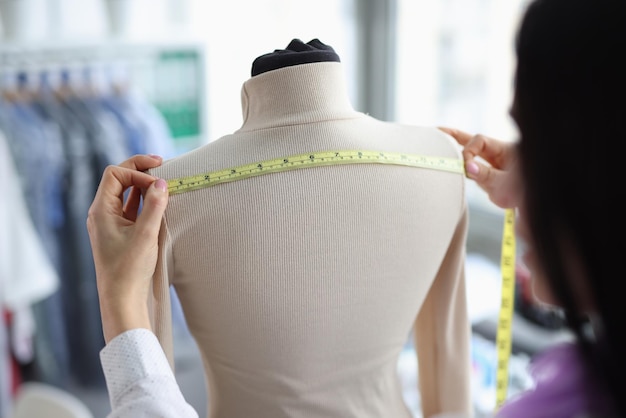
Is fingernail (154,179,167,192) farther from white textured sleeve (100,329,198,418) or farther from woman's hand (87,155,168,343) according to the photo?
white textured sleeve (100,329,198,418)

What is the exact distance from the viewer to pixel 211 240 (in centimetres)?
99

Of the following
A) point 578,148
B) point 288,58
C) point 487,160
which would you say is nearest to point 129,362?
point 288,58

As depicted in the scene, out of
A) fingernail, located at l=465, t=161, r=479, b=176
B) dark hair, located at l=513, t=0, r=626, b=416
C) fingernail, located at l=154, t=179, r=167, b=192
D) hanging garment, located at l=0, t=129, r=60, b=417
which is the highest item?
dark hair, located at l=513, t=0, r=626, b=416

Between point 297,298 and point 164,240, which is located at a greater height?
point 164,240

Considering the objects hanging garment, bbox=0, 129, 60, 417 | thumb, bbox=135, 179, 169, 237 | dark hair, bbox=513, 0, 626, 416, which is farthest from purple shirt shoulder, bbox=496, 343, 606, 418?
hanging garment, bbox=0, 129, 60, 417

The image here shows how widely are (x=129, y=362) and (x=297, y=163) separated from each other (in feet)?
1.33

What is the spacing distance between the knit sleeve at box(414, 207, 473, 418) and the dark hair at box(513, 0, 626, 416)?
57 centimetres

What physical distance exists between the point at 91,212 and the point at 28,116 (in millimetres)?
1672

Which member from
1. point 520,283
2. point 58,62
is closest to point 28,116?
point 58,62

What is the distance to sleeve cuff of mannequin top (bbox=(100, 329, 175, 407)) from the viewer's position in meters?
0.87

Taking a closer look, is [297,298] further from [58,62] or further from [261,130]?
[58,62]

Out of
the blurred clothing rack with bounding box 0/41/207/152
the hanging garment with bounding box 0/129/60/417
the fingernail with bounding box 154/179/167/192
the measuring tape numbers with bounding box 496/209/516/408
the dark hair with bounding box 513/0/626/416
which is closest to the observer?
the dark hair with bounding box 513/0/626/416

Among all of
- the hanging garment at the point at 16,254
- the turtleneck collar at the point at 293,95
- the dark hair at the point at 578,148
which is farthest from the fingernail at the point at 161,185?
the hanging garment at the point at 16,254

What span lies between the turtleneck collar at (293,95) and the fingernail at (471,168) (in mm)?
278
